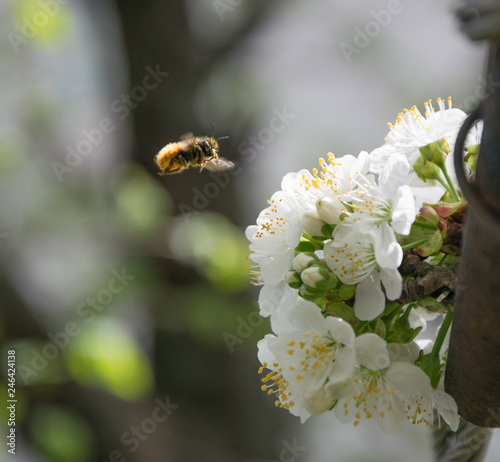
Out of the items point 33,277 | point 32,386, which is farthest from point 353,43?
point 32,386

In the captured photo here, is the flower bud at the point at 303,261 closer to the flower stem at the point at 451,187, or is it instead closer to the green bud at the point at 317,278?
the green bud at the point at 317,278

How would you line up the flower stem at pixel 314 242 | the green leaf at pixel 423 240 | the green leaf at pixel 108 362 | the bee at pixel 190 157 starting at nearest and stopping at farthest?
the green leaf at pixel 423 240 < the flower stem at pixel 314 242 < the bee at pixel 190 157 < the green leaf at pixel 108 362

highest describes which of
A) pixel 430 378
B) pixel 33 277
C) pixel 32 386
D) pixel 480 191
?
pixel 480 191

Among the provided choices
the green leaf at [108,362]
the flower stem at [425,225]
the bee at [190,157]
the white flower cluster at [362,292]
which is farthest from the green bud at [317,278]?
the green leaf at [108,362]

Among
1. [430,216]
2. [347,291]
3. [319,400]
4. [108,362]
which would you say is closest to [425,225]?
[430,216]

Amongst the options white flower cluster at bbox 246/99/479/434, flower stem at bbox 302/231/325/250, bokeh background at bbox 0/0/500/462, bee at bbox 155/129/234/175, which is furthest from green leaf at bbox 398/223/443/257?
bokeh background at bbox 0/0/500/462

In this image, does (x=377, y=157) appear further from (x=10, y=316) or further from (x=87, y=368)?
(x=10, y=316)

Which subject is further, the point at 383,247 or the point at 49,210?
the point at 49,210

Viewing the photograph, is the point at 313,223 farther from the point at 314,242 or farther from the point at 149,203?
the point at 149,203
